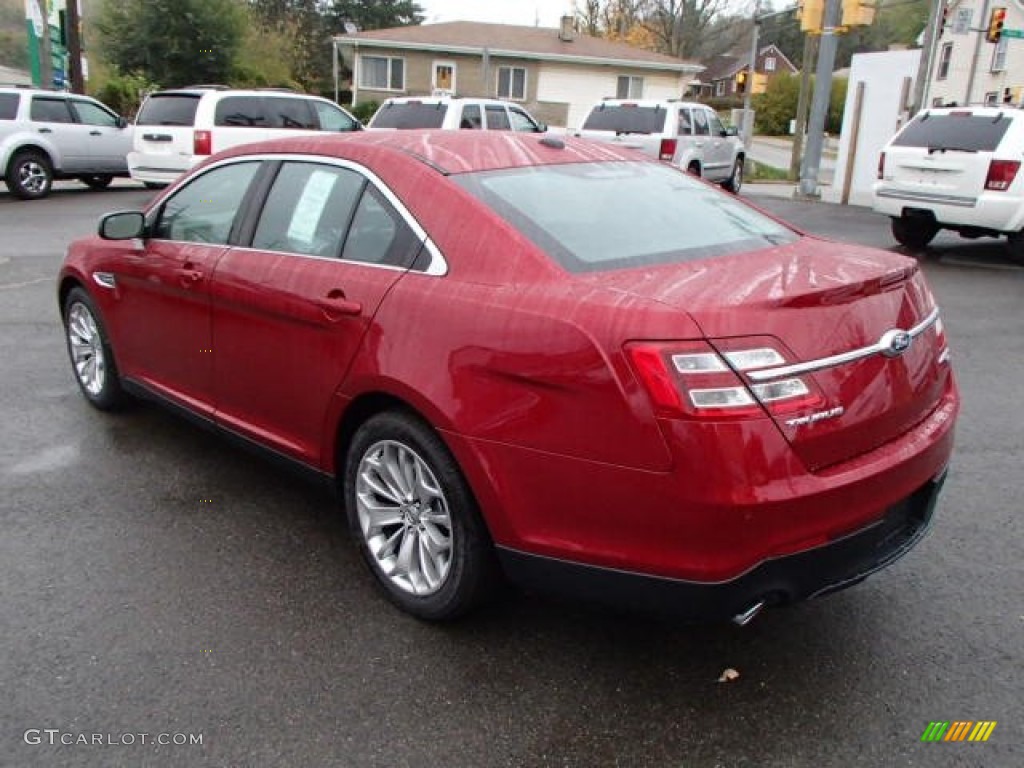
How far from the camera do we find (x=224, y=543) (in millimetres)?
3662

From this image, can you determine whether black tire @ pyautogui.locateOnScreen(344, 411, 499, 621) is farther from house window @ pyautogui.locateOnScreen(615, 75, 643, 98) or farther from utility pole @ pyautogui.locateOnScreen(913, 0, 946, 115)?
house window @ pyautogui.locateOnScreen(615, 75, 643, 98)

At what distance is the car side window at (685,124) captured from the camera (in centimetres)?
1778

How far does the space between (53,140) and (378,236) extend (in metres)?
14.9

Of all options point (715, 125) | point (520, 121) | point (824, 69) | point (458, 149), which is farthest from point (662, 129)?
point (458, 149)

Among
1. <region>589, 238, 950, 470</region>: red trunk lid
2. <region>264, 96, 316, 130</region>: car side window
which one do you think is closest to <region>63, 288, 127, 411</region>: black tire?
<region>589, 238, 950, 470</region>: red trunk lid

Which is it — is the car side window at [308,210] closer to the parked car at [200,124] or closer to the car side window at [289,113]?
the parked car at [200,124]

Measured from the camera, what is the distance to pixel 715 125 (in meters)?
19.5

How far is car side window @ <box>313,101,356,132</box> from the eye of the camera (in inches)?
593

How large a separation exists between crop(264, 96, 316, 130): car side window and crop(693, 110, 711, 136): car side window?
308 inches

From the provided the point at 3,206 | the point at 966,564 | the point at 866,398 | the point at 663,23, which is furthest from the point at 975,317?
the point at 663,23

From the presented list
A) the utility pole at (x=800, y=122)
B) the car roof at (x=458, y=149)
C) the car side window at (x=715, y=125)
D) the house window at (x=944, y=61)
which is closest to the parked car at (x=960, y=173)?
the car roof at (x=458, y=149)

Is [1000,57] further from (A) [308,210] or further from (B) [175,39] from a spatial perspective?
(A) [308,210]

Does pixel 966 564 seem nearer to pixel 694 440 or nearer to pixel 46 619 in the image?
pixel 694 440

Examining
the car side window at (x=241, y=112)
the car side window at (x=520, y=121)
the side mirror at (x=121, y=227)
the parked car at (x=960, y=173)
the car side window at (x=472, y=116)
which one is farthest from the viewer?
the car side window at (x=520, y=121)
